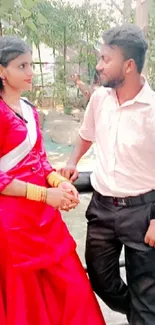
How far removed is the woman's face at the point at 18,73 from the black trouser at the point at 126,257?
410 millimetres

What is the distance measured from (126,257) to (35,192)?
394 millimetres


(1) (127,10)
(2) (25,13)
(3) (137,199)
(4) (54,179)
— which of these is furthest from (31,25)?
(3) (137,199)

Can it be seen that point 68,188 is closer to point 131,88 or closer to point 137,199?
point 137,199

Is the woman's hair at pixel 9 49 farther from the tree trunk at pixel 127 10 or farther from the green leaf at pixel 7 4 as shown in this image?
the tree trunk at pixel 127 10

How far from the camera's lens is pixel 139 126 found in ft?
3.66

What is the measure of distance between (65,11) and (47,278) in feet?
3.11

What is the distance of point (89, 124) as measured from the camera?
1292 mm

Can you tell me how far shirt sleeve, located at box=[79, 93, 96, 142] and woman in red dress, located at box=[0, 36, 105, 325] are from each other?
0.69 ft

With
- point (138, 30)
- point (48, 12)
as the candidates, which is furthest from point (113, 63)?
point (48, 12)

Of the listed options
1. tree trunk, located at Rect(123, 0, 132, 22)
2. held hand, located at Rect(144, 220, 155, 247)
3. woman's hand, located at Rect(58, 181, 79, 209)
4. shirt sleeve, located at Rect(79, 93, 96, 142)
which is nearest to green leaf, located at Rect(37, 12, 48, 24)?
tree trunk, located at Rect(123, 0, 132, 22)

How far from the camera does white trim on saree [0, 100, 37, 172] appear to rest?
40.9 inches

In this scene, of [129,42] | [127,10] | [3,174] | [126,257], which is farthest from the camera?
[127,10]

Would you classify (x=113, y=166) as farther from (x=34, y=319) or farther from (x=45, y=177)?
(x=34, y=319)

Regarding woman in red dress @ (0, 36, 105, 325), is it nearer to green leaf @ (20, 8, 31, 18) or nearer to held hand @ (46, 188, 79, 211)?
held hand @ (46, 188, 79, 211)
